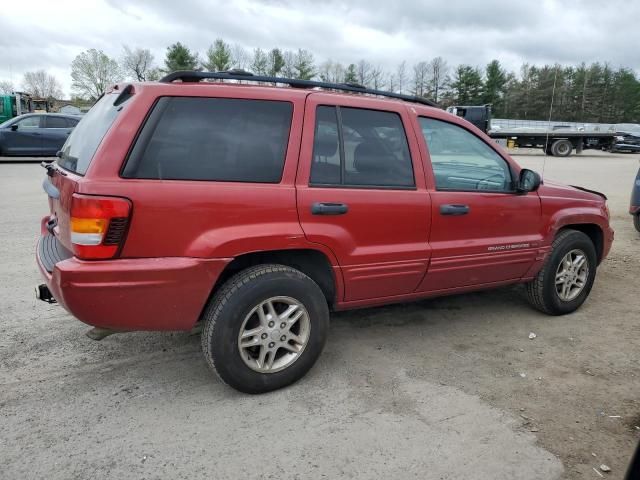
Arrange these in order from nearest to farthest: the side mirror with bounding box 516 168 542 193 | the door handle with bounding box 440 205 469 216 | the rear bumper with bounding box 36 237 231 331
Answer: the rear bumper with bounding box 36 237 231 331
the door handle with bounding box 440 205 469 216
the side mirror with bounding box 516 168 542 193

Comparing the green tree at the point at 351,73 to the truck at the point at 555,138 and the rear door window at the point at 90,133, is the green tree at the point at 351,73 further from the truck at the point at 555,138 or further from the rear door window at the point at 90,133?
the rear door window at the point at 90,133

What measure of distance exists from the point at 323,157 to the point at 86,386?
2016 millimetres

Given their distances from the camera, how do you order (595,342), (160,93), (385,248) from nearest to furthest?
(160,93)
(385,248)
(595,342)

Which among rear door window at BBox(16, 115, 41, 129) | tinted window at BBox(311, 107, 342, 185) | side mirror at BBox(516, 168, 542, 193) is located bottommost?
side mirror at BBox(516, 168, 542, 193)

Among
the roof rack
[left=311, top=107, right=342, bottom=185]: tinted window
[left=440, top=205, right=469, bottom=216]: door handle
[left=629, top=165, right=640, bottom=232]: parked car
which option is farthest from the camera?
[left=629, top=165, right=640, bottom=232]: parked car

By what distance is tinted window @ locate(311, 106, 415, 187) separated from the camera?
309 cm

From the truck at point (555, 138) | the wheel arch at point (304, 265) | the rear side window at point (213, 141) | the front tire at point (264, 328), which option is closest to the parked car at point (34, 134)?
the rear side window at point (213, 141)

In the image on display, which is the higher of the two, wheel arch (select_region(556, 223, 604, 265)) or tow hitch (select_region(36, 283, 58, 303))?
wheel arch (select_region(556, 223, 604, 265))

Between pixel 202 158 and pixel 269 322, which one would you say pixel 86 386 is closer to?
pixel 269 322

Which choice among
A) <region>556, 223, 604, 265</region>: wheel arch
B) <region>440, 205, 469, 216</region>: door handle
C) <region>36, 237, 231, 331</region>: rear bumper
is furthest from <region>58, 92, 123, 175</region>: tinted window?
<region>556, 223, 604, 265</region>: wheel arch

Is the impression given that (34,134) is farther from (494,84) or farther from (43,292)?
(494,84)

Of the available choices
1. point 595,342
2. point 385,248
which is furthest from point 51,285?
point 595,342

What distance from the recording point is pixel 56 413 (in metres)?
2.76

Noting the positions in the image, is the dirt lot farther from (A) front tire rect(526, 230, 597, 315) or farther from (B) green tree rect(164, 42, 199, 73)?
(B) green tree rect(164, 42, 199, 73)
